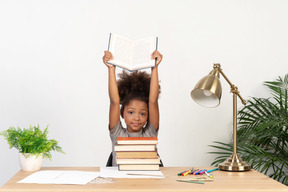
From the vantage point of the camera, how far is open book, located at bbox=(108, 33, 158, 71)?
2.04 m

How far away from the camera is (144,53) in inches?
81.7

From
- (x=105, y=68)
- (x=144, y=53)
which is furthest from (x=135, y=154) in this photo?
(x=105, y=68)

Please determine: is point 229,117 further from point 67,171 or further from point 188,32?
point 67,171

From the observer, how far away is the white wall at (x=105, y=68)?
132 inches

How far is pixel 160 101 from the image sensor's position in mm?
3400

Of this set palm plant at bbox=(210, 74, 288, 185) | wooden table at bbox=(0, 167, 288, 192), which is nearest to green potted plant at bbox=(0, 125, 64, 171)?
wooden table at bbox=(0, 167, 288, 192)

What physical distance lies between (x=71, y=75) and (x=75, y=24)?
1.50 feet

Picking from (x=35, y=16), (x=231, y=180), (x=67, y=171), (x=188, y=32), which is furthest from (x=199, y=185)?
(x=35, y=16)

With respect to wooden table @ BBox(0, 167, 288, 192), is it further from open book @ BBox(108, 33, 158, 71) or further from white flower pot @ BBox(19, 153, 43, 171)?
open book @ BBox(108, 33, 158, 71)

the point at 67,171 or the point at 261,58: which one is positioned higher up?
Answer: the point at 261,58

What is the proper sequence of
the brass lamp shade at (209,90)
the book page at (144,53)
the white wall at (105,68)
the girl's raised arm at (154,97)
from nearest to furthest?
the brass lamp shade at (209,90) → the book page at (144,53) → the girl's raised arm at (154,97) → the white wall at (105,68)

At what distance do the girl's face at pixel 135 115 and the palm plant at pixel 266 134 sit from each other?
854 millimetres

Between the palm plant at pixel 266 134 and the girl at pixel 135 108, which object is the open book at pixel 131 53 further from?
the palm plant at pixel 266 134

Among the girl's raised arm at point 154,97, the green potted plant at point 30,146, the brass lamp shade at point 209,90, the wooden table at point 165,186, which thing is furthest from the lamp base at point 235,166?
the green potted plant at point 30,146
